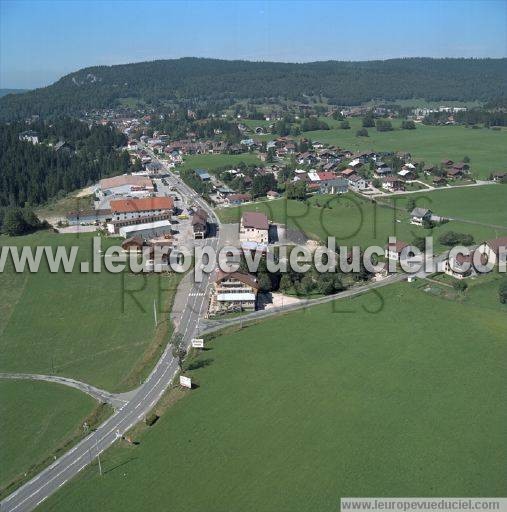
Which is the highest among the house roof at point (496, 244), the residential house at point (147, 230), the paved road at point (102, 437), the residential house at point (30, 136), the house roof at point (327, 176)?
the residential house at point (30, 136)

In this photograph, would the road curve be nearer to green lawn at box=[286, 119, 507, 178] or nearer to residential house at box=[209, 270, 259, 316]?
residential house at box=[209, 270, 259, 316]

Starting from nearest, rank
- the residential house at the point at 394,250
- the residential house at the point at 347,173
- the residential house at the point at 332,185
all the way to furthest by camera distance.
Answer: the residential house at the point at 394,250
the residential house at the point at 332,185
the residential house at the point at 347,173

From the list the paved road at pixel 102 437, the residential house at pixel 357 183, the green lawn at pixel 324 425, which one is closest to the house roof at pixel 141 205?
the paved road at pixel 102 437

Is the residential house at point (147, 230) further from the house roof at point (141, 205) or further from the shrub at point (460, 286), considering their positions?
the shrub at point (460, 286)

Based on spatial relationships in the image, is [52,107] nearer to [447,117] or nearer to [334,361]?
[447,117]

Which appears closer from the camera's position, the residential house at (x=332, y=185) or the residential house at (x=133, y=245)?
the residential house at (x=133, y=245)

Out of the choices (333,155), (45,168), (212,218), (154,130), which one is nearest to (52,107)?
(154,130)
